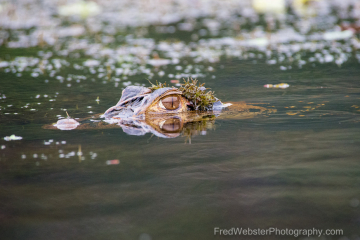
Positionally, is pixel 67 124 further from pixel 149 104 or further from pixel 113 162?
pixel 113 162

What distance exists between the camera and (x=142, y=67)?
13742 mm

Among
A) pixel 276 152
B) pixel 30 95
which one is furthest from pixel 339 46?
pixel 276 152

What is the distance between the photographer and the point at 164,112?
7176 mm

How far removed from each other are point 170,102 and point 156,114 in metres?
0.30

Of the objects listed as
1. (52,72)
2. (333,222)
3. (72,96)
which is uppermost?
(52,72)

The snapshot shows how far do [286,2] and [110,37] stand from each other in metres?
18.0

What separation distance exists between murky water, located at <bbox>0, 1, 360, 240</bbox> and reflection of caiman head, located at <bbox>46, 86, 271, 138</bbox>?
235mm

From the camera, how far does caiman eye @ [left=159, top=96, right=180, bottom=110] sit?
7.15 metres

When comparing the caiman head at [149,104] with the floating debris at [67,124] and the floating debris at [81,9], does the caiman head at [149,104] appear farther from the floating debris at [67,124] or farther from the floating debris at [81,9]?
the floating debris at [81,9]

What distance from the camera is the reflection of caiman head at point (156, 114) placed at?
21.2 feet

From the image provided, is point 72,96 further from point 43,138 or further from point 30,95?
point 43,138

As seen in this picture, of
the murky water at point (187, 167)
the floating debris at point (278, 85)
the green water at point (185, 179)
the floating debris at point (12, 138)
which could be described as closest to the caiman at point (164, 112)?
the murky water at point (187, 167)

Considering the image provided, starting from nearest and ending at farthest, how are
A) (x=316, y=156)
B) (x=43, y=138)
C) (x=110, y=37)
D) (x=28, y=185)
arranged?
1. (x=28, y=185)
2. (x=316, y=156)
3. (x=43, y=138)
4. (x=110, y=37)

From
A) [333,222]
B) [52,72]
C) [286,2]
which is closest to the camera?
[333,222]
